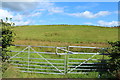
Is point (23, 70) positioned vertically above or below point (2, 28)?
below

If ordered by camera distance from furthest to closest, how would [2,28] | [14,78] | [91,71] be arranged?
1. [91,71]
2. [2,28]
3. [14,78]

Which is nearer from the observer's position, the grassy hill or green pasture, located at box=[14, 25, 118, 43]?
the grassy hill

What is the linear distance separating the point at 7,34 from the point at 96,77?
5.08 meters

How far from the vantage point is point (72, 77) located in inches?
→ 275

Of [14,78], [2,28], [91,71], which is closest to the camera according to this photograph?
[14,78]

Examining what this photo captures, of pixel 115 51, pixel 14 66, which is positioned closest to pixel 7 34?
pixel 14 66

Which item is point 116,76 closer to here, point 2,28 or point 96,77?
point 96,77

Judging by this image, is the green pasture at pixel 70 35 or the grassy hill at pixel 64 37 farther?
the green pasture at pixel 70 35

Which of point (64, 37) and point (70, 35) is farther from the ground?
point (70, 35)

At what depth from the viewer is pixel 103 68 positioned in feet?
25.8

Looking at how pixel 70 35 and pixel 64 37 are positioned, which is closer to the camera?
pixel 64 37

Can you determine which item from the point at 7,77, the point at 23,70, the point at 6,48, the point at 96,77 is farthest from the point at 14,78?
the point at 96,77

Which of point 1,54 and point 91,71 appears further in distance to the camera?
point 91,71

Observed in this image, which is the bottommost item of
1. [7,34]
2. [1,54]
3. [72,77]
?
[72,77]
